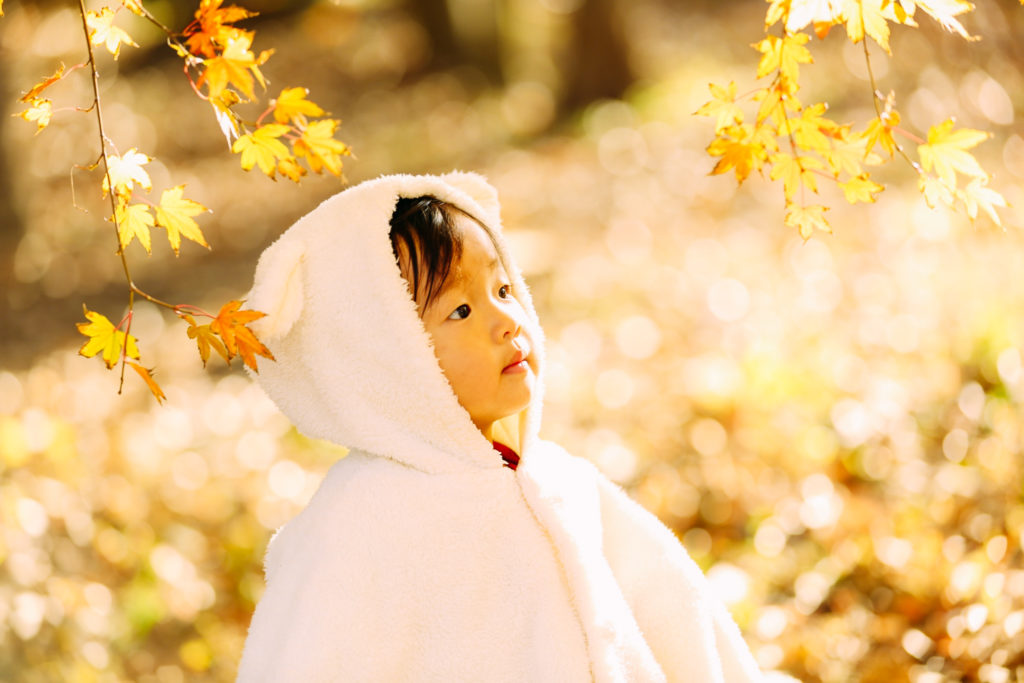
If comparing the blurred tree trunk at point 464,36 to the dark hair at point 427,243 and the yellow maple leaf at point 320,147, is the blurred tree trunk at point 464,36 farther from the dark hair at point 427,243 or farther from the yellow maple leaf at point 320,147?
the dark hair at point 427,243

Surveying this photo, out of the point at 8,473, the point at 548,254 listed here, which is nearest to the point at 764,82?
the point at 548,254

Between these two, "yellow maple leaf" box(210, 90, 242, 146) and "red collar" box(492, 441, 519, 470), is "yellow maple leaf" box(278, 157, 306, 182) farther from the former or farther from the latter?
"red collar" box(492, 441, 519, 470)

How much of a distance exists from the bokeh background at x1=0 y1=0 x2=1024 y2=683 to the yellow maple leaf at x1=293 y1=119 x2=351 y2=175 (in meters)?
2.46

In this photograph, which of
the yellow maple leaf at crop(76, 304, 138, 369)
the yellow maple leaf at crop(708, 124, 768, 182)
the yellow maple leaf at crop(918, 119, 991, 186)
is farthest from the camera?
the yellow maple leaf at crop(708, 124, 768, 182)

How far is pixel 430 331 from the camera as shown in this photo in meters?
2.07

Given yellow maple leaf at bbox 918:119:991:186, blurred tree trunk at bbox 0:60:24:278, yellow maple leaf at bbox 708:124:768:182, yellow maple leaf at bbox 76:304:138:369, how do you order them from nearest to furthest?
yellow maple leaf at bbox 76:304:138:369
yellow maple leaf at bbox 918:119:991:186
yellow maple leaf at bbox 708:124:768:182
blurred tree trunk at bbox 0:60:24:278

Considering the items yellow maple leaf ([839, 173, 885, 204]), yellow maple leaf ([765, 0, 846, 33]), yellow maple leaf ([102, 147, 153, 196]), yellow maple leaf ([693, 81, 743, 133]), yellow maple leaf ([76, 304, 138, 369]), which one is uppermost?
yellow maple leaf ([765, 0, 846, 33])

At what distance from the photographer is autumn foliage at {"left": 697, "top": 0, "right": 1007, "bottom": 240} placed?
6.51 ft

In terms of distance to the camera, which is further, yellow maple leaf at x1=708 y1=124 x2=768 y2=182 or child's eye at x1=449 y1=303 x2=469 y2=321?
yellow maple leaf at x1=708 y1=124 x2=768 y2=182

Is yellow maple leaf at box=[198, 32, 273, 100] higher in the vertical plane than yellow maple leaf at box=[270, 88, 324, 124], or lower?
higher

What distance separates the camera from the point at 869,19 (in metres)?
2.03

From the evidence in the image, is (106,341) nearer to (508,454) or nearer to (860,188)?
(508,454)

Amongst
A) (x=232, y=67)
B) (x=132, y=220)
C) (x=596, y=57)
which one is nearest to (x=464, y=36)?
(x=596, y=57)

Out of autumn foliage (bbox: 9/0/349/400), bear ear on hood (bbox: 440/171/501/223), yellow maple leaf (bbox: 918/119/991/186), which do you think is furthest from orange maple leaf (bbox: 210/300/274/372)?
yellow maple leaf (bbox: 918/119/991/186)
